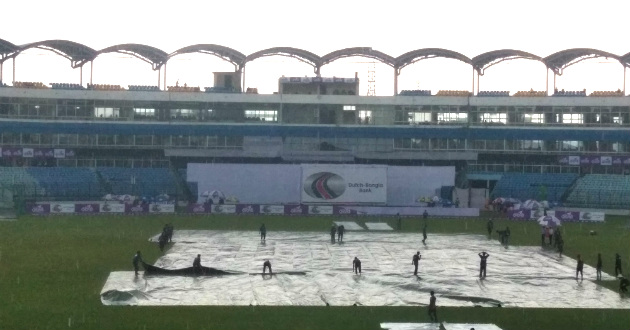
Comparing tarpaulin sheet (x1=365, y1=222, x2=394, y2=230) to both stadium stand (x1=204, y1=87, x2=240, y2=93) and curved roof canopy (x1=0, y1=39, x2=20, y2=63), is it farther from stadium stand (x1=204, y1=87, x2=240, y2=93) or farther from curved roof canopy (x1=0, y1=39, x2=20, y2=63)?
curved roof canopy (x1=0, y1=39, x2=20, y2=63)

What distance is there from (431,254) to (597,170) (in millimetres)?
57224

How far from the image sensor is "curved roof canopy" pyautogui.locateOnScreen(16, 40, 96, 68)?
107875mm

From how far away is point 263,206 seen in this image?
90.4 metres

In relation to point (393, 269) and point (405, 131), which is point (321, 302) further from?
point (405, 131)

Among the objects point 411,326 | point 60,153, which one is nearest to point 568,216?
point 411,326

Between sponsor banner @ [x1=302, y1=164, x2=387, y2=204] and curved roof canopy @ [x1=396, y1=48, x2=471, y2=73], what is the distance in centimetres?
2090

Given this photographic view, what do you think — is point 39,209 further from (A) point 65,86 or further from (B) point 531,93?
(B) point 531,93

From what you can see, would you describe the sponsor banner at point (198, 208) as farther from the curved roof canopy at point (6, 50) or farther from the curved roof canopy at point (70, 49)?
the curved roof canopy at point (6, 50)

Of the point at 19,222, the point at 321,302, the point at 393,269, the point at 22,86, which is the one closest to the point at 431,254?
the point at 393,269

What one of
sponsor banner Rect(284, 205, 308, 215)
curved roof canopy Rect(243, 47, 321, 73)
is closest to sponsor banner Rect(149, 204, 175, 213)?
sponsor banner Rect(284, 205, 308, 215)

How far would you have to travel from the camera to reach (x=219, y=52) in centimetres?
11288

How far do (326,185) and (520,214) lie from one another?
19.8 m

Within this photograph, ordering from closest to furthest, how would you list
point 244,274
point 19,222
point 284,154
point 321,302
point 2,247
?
point 321,302 → point 244,274 → point 2,247 → point 19,222 → point 284,154

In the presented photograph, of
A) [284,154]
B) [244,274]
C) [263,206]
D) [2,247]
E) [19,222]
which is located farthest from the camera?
[284,154]
